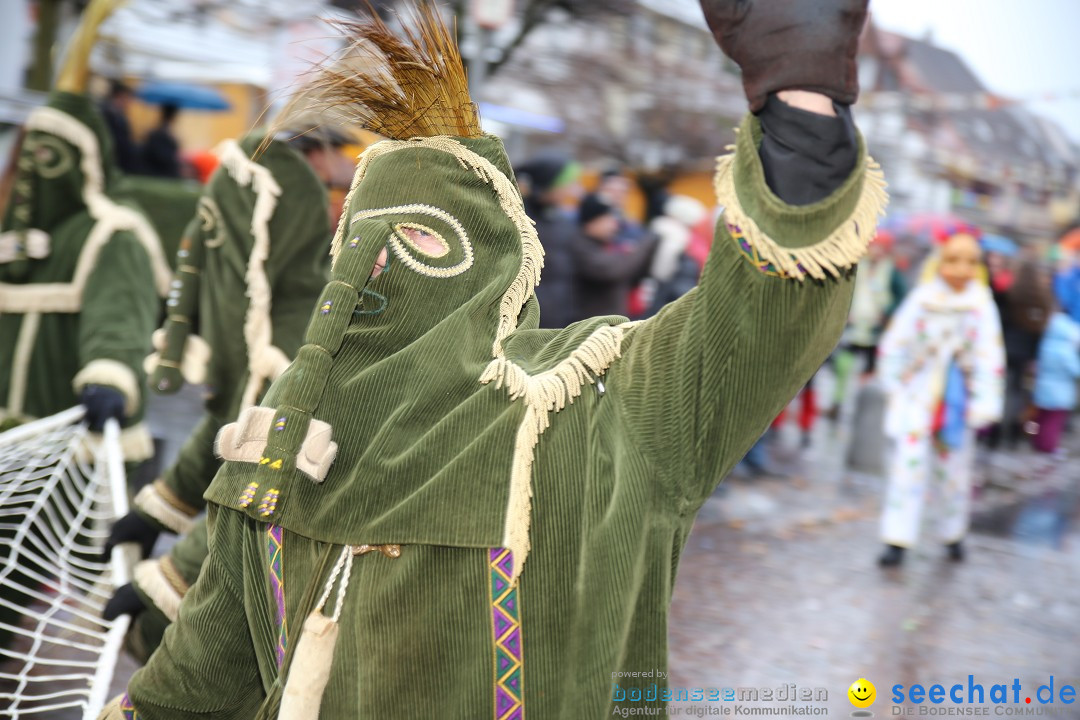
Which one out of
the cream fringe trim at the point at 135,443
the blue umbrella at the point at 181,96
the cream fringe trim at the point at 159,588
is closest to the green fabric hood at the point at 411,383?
the cream fringe trim at the point at 159,588

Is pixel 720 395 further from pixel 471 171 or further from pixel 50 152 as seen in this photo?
pixel 50 152

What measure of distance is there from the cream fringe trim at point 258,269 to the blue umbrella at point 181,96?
9.43m

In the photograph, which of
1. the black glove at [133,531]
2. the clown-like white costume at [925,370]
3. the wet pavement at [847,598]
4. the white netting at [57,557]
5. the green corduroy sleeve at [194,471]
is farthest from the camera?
the clown-like white costume at [925,370]

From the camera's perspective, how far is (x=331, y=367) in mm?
1679

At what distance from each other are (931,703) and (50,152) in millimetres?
4097

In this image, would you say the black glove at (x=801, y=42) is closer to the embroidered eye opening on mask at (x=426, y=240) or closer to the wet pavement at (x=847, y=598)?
the embroidered eye opening on mask at (x=426, y=240)

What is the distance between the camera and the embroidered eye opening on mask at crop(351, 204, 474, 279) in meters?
1.71

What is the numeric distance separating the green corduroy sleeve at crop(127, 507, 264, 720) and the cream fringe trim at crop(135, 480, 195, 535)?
4.27ft

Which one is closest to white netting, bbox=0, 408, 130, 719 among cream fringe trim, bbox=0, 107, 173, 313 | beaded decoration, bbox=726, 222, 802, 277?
cream fringe trim, bbox=0, 107, 173, 313

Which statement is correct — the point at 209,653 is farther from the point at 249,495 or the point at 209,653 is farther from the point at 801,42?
the point at 801,42

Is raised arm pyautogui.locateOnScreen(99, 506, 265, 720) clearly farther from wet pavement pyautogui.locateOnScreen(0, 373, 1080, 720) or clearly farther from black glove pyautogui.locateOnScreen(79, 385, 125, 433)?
wet pavement pyautogui.locateOnScreen(0, 373, 1080, 720)

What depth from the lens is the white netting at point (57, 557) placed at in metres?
2.60

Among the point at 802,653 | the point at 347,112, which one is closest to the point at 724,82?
the point at 802,653

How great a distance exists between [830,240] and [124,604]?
6.93ft
